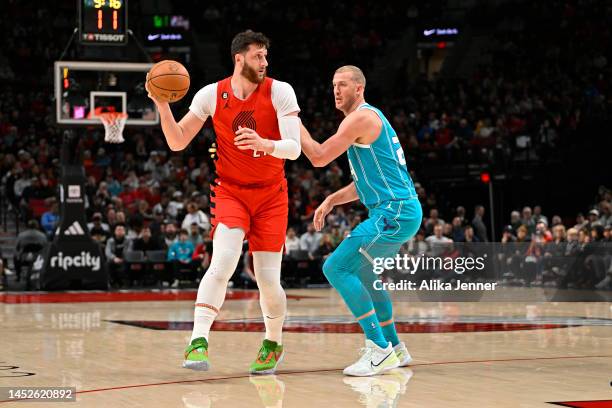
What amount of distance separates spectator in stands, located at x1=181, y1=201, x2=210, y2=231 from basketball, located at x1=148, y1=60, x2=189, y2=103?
13.3m

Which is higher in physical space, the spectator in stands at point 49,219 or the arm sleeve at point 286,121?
the arm sleeve at point 286,121

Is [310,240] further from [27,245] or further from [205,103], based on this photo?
[205,103]

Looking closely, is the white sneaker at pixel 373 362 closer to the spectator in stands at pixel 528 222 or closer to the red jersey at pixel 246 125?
the red jersey at pixel 246 125

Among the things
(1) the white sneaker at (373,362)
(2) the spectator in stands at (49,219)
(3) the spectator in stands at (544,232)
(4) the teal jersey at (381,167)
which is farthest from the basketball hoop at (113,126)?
(1) the white sneaker at (373,362)

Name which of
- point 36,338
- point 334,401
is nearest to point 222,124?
point 334,401

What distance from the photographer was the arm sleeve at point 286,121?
6723 mm

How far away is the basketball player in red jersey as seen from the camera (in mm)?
6949

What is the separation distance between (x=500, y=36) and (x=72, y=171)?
58.9ft

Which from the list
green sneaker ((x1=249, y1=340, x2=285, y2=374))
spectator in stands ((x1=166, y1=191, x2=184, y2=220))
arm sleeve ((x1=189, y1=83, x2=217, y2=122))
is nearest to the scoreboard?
spectator in stands ((x1=166, y1=191, x2=184, y2=220))

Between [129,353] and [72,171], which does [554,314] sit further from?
[72,171]

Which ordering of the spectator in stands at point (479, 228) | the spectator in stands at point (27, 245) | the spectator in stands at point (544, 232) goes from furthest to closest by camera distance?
the spectator in stands at point (479, 228), the spectator in stands at point (27, 245), the spectator in stands at point (544, 232)

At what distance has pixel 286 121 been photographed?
6.93 m

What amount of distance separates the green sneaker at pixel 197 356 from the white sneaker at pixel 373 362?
0.91 meters

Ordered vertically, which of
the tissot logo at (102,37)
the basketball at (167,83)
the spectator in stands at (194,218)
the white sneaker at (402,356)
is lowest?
the white sneaker at (402,356)
